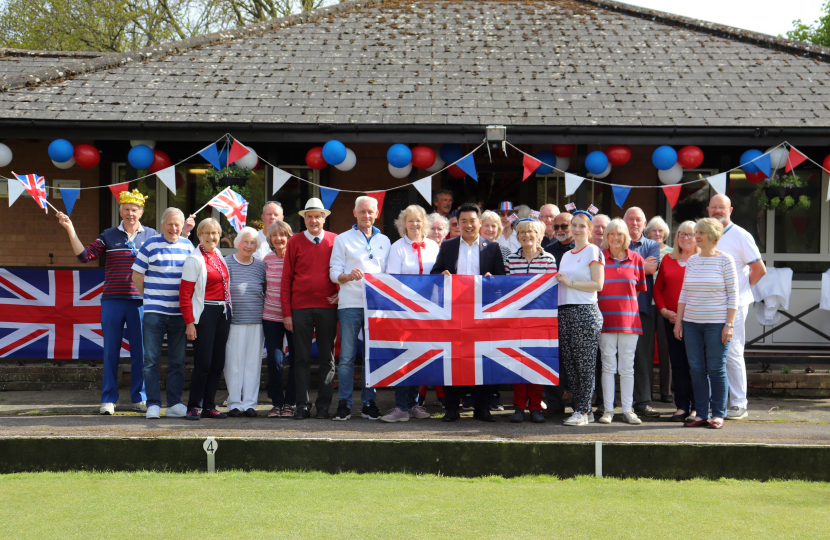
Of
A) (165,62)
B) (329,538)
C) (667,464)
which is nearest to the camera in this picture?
(329,538)

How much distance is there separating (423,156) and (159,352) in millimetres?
4052

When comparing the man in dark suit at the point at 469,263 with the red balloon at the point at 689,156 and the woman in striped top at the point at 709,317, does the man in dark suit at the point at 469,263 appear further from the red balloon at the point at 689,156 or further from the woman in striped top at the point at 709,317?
the red balloon at the point at 689,156

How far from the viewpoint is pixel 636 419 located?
6.41 m

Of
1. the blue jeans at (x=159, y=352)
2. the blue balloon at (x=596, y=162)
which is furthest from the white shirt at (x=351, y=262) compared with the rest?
the blue balloon at (x=596, y=162)

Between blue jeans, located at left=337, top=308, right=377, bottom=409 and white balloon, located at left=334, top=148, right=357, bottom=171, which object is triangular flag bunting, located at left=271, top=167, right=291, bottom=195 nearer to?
white balloon, located at left=334, top=148, right=357, bottom=171

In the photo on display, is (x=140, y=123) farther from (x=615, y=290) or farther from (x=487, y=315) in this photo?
(x=615, y=290)

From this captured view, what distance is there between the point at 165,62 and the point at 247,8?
1656cm

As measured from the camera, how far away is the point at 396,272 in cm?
663

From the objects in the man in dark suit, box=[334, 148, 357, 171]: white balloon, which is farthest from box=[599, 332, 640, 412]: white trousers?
box=[334, 148, 357, 171]: white balloon

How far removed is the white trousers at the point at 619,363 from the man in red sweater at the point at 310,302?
240cm

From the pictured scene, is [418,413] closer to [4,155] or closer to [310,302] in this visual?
[310,302]

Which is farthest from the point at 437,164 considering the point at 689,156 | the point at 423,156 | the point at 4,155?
the point at 4,155

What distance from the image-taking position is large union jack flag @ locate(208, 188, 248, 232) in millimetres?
8258

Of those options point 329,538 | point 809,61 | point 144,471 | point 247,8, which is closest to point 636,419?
point 329,538
